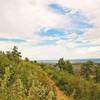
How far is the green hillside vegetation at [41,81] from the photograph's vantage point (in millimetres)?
6855

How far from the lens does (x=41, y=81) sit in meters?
38.8

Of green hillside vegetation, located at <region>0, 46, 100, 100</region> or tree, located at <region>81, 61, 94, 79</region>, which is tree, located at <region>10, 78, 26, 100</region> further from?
tree, located at <region>81, 61, 94, 79</region>

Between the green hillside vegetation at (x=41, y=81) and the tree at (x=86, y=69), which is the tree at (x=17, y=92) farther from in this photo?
the tree at (x=86, y=69)

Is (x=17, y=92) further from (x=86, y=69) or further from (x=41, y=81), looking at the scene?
(x=86, y=69)

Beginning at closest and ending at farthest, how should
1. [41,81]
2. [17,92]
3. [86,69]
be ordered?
[17,92]
[41,81]
[86,69]

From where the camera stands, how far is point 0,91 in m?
6.92

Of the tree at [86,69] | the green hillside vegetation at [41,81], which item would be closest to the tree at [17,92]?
the green hillside vegetation at [41,81]

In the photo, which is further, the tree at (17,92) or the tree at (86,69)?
the tree at (86,69)

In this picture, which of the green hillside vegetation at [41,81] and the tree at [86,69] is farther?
the tree at [86,69]

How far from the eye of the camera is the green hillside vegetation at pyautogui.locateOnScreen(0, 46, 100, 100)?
6.86m

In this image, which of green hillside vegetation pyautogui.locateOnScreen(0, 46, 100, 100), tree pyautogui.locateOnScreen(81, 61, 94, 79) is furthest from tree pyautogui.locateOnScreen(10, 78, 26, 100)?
tree pyautogui.locateOnScreen(81, 61, 94, 79)

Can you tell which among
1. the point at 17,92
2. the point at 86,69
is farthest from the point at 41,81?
the point at 86,69

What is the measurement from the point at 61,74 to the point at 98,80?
15654 millimetres

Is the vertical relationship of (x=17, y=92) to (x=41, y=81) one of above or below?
above
